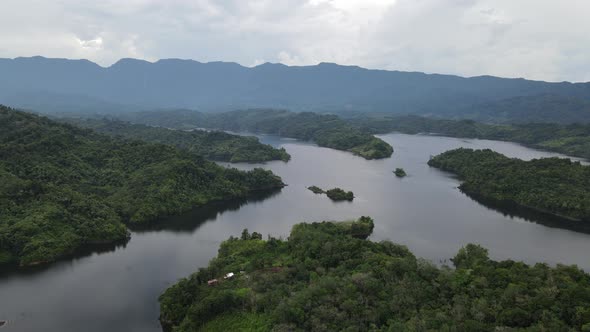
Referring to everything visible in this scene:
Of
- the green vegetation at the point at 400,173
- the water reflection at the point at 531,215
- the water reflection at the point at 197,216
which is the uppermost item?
the green vegetation at the point at 400,173

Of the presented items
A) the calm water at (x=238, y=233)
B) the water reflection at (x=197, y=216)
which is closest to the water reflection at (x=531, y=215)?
the calm water at (x=238, y=233)

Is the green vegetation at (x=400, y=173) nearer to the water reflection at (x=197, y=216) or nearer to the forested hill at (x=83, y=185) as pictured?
the forested hill at (x=83, y=185)

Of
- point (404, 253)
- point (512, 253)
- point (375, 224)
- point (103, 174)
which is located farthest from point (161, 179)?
point (512, 253)

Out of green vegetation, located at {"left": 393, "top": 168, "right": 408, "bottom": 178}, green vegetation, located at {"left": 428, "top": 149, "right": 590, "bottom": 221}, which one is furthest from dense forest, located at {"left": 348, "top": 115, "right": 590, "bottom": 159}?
green vegetation, located at {"left": 393, "top": 168, "right": 408, "bottom": 178}

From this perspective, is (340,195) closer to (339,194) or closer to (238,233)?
(339,194)

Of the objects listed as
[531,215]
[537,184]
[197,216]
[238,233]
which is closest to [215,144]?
[197,216]

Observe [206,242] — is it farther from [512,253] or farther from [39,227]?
[512,253]

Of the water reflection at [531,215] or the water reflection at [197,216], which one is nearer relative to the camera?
the water reflection at [197,216]
